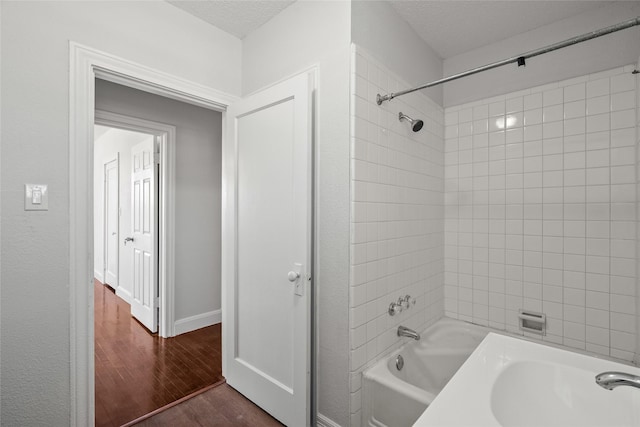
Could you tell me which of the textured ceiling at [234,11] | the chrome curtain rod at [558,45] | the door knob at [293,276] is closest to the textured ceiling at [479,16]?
the chrome curtain rod at [558,45]

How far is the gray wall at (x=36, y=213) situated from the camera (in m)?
1.29

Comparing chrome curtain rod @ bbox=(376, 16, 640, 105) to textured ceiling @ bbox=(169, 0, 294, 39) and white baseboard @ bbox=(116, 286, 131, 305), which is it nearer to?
textured ceiling @ bbox=(169, 0, 294, 39)

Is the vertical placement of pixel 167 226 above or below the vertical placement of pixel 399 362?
above

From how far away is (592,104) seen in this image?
1.86 m

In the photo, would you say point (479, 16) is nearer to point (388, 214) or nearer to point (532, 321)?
point (388, 214)

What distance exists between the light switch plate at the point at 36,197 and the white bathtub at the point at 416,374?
5.69 ft

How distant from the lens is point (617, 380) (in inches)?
26.9

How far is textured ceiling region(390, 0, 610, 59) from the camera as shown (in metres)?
1.82

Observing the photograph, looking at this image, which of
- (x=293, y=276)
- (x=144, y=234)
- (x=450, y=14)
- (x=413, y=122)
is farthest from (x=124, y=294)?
(x=450, y=14)

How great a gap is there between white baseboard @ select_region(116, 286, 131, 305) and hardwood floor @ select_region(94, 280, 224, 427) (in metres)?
0.61

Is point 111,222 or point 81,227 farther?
point 111,222

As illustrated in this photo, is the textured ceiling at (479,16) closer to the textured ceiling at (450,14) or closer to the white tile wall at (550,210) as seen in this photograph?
the textured ceiling at (450,14)

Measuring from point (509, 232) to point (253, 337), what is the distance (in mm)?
1897

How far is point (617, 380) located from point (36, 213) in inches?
81.5
